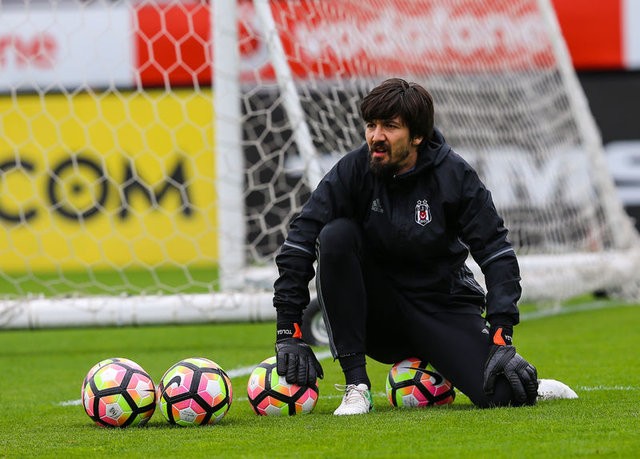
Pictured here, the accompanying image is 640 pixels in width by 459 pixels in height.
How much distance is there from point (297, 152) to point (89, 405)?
345 centimetres

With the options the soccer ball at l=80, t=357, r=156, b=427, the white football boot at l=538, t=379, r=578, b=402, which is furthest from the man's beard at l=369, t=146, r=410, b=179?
the soccer ball at l=80, t=357, r=156, b=427

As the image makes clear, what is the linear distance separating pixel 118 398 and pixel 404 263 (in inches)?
48.8

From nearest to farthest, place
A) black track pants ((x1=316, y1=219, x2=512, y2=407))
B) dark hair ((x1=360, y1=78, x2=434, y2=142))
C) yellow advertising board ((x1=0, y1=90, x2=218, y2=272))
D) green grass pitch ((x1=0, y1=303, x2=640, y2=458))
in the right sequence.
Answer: green grass pitch ((x1=0, y1=303, x2=640, y2=458)) < dark hair ((x1=360, y1=78, x2=434, y2=142)) < black track pants ((x1=316, y1=219, x2=512, y2=407)) < yellow advertising board ((x1=0, y1=90, x2=218, y2=272))

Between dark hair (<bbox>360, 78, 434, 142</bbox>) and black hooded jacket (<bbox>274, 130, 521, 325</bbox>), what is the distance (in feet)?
0.50

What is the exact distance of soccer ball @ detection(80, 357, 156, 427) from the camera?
175 inches

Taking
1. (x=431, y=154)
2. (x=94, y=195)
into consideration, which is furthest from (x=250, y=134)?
(x=94, y=195)

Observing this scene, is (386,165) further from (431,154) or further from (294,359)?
(294,359)

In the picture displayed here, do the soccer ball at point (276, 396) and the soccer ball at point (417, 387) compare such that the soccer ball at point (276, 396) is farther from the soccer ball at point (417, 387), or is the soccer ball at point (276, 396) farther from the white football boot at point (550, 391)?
the white football boot at point (550, 391)

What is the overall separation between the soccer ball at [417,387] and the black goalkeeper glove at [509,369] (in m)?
0.31

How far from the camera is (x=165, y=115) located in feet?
43.0

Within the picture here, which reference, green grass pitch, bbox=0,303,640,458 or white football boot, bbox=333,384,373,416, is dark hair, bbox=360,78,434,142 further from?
green grass pitch, bbox=0,303,640,458

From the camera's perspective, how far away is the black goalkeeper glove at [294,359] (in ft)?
15.1

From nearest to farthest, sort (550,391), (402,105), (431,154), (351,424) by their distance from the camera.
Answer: (351,424)
(402,105)
(431,154)
(550,391)

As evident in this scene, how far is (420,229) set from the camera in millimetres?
4727
